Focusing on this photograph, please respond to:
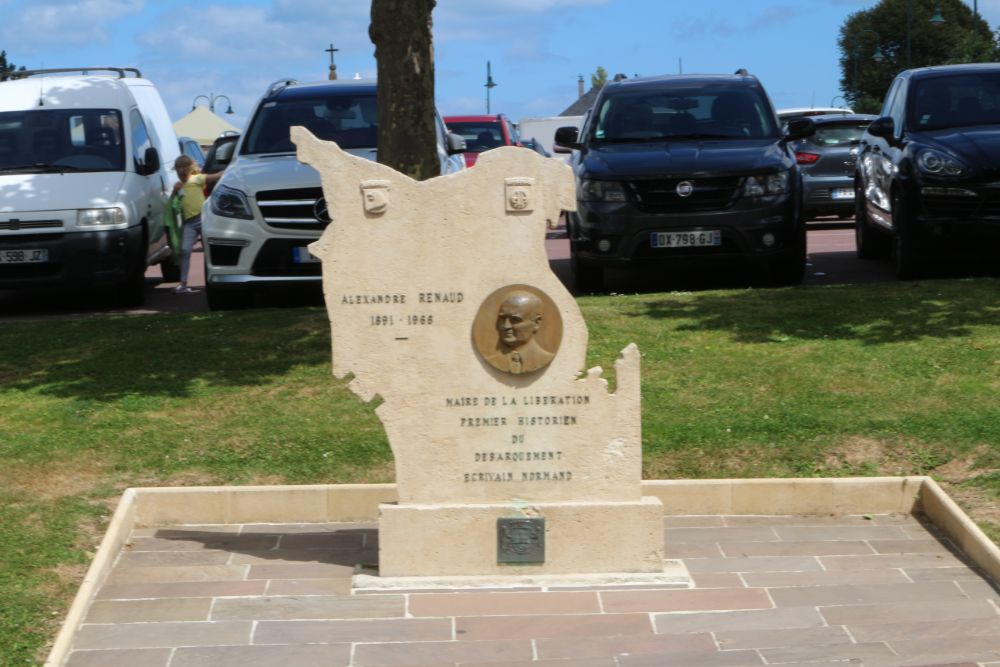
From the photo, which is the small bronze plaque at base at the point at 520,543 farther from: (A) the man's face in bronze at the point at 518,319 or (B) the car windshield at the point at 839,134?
(B) the car windshield at the point at 839,134

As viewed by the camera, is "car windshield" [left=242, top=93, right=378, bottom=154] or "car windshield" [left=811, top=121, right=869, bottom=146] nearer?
"car windshield" [left=242, top=93, right=378, bottom=154]

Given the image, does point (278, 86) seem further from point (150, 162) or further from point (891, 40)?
point (891, 40)

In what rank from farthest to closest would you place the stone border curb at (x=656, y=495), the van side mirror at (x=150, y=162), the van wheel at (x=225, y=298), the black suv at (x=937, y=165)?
1. the van side mirror at (x=150, y=162)
2. the van wheel at (x=225, y=298)
3. the black suv at (x=937, y=165)
4. the stone border curb at (x=656, y=495)

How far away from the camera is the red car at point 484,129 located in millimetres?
24234

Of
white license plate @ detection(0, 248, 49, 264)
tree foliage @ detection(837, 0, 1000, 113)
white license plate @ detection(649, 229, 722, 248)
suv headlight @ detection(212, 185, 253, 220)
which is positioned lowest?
white license plate @ detection(0, 248, 49, 264)

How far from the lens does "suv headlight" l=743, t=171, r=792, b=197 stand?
1312 cm

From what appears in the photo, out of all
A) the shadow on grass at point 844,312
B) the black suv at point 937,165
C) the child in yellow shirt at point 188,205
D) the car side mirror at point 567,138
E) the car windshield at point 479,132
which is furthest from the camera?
the car windshield at point 479,132

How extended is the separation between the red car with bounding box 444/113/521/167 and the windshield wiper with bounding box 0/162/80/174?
387 inches

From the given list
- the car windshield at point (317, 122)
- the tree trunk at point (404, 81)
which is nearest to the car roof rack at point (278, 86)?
the car windshield at point (317, 122)

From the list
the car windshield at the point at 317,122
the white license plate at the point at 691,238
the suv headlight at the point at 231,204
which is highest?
the car windshield at the point at 317,122

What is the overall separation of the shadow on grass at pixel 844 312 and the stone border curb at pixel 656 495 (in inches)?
102

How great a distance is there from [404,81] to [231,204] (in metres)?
2.91

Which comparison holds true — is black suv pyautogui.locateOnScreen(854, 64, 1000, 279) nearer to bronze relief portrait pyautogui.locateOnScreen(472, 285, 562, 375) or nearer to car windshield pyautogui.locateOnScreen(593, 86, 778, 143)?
car windshield pyautogui.locateOnScreen(593, 86, 778, 143)

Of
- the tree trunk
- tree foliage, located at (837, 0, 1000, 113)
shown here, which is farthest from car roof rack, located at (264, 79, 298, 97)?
tree foliage, located at (837, 0, 1000, 113)
